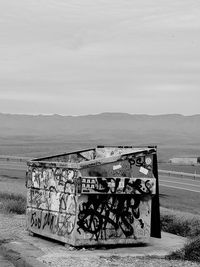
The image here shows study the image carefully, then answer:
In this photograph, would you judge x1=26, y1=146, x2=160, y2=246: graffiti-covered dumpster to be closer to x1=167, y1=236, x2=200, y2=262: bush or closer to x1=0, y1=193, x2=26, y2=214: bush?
x1=167, y1=236, x2=200, y2=262: bush

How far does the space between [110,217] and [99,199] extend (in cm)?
35

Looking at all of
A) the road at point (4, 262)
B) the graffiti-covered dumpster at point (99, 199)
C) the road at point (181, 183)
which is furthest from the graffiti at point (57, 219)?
the road at point (181, 183)

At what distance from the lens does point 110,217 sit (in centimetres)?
998

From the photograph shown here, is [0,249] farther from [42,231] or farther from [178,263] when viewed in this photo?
[178,263]

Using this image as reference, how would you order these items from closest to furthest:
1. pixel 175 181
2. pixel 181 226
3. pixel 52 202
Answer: pixel 52 202
pixel 181 226
pixel 175 181

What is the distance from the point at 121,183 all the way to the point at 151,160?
28.1 inches

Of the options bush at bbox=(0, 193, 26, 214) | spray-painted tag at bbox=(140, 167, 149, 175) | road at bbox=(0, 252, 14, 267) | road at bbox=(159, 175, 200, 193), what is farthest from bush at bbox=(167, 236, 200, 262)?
road at bbox=(159, 175, 200, 193)

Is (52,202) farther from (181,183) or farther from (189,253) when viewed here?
(181,183)

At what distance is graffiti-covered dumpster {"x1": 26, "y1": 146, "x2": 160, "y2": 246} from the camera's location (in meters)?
9.75

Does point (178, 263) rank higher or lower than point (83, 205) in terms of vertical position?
lower

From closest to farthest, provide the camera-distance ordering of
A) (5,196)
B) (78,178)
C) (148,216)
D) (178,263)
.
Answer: (178,263), (78,178), (148,216), (5,196)

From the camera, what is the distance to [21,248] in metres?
9.73

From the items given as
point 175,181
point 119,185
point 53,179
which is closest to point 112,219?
point 119,185

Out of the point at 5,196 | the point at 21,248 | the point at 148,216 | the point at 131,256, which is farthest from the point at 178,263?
the point at 5,196
